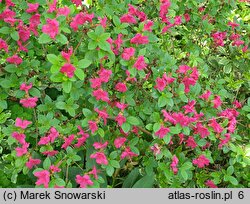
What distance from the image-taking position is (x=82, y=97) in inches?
83.2

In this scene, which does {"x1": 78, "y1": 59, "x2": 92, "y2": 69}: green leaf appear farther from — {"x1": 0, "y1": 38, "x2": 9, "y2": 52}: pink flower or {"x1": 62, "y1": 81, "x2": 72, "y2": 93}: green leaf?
{"x1": 0, "y1": 38, "x2": 9, "y2": 52}: pink flower

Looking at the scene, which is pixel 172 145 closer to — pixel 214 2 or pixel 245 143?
pixel 245 143

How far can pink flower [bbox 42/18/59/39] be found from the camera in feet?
5.81

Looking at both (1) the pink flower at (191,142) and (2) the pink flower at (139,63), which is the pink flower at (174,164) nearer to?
(1) the pink flower at (191,142)

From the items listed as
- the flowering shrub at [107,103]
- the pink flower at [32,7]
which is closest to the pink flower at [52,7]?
the flowering shrub at [107,103]

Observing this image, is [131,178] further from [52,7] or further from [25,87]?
[52,7]

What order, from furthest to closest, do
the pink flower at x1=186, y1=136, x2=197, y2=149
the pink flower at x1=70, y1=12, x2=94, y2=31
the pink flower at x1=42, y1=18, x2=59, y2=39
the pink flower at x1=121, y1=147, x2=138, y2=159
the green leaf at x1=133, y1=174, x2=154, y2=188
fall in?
1. the green leaf at x1=133, y1=174, x2=154, y2=188
2. the pink flower at x1=186, y1=136, x2=197, y2=149
3. the pink flower at x1=121, y1=147, x2=138, y2=159
4. the pink flower at x1=70, y1=12, x2=94, y2=31
5. the pink flower at x1=42, y1=18, x2=59, y2=39

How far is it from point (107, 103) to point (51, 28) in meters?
0.45

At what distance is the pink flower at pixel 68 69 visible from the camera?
5.81 feet

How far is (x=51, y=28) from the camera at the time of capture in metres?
1.79

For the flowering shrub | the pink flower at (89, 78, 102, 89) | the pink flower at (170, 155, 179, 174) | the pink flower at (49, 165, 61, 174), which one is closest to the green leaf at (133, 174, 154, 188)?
the flowering shrub

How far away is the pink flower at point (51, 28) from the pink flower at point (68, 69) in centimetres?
14

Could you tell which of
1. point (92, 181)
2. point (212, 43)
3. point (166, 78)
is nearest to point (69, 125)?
point (92, 181)

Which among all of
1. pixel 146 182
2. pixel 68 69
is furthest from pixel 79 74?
pixel 146 182
